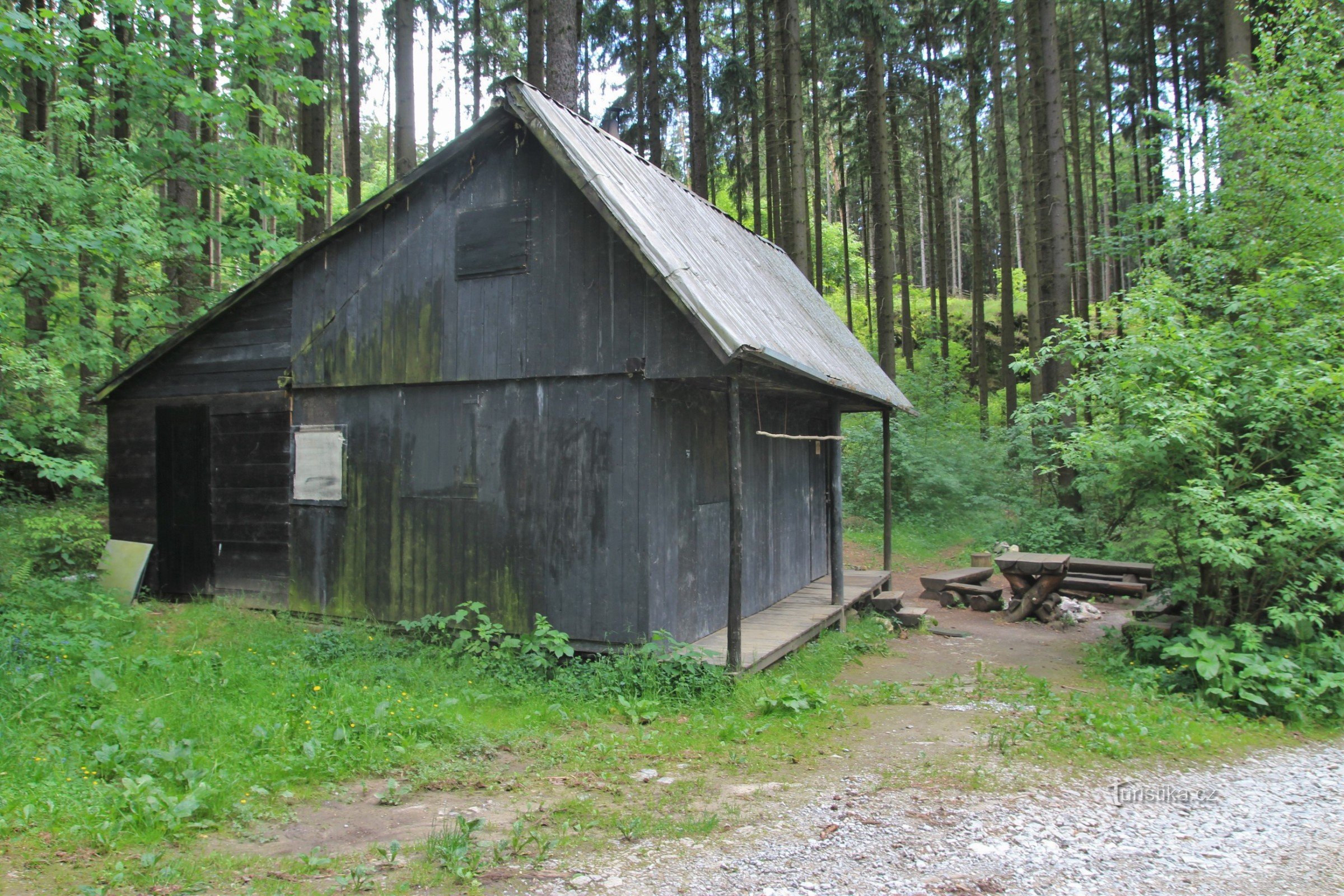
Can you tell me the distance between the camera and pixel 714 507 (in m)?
8.72

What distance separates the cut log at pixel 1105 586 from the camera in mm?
11328

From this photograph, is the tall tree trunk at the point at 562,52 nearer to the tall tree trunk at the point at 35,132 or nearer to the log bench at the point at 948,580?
the tall tree trunk at the point at 35,132

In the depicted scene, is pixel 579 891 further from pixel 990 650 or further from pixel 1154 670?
pixel 990 650

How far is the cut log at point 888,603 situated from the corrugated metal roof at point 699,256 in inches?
113

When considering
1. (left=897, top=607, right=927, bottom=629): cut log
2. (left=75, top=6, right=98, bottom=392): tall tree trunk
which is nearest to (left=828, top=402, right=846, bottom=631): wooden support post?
(left=897, top=607, right=927, bottom=629): cut log

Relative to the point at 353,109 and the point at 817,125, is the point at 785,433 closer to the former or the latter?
the point at 353,109

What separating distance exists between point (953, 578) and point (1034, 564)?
1.66 meters

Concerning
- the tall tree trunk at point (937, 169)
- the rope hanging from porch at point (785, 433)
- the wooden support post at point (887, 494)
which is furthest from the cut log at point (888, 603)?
the tall tree trunk at point (937, 169)

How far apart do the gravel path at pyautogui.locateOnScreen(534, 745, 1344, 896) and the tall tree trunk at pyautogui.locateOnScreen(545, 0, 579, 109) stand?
10323mm

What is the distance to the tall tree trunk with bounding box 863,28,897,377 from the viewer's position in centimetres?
1825

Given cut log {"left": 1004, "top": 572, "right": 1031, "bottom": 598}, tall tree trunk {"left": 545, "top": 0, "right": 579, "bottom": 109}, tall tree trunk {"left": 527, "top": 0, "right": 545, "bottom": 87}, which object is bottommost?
cut log {"left": 1004, "top": 572, "right": 1031, "bottom": 598}

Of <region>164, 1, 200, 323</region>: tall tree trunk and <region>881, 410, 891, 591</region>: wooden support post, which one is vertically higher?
<region>164, 1, 200, 323</region>: tall tree trunk

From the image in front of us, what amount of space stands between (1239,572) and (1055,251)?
9.66 metres

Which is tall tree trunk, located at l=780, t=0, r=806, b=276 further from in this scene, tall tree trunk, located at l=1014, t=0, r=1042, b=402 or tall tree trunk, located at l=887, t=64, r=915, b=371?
tall tree trunk, located at l=887, t=64, r=915, b=371
